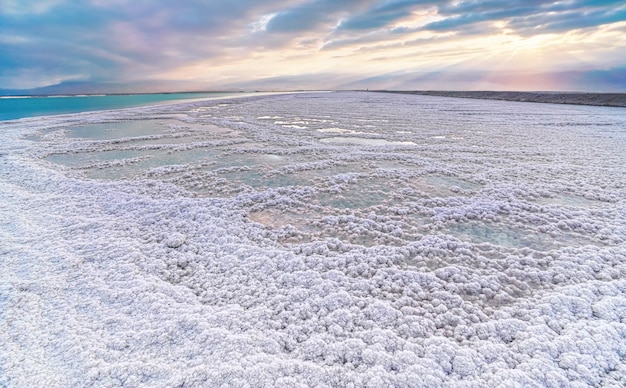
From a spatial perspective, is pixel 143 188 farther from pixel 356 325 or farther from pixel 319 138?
pixel 319 138

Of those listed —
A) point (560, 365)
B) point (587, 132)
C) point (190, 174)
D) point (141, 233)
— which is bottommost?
point (560, 365)

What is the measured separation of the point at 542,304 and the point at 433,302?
3.31 feet

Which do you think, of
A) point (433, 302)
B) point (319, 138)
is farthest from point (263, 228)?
point (319, 138)

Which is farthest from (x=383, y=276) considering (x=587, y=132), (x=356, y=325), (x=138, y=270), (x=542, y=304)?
(x=587, y=132)

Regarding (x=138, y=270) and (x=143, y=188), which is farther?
(x=143, y=188)

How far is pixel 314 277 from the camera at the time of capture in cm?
332

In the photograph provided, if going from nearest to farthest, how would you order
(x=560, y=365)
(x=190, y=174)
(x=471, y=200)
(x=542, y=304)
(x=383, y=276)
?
(x=560, y=365), (x=542, y=304), (x=383, y=276), (x=471, y=200), (x=190, y=174)

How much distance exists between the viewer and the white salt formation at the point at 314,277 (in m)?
2.29

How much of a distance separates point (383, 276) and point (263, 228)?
195cm

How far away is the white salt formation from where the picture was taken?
2285 mm

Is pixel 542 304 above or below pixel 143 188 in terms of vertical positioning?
below

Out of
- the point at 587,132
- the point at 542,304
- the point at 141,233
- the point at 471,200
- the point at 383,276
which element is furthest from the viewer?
the point at 587,132

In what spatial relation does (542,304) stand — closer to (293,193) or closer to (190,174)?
(293,193)

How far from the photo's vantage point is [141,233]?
14.4ft
